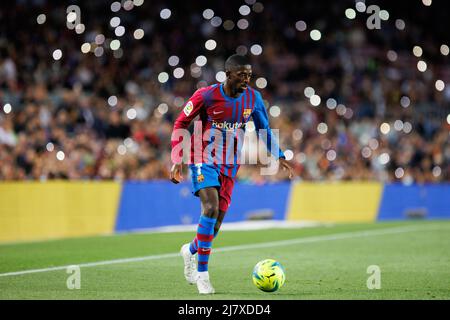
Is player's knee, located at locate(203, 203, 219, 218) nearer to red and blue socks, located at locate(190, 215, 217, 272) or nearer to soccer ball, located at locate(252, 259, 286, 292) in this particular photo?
red and blue socks, located at locate(190, 215, 217, 272)

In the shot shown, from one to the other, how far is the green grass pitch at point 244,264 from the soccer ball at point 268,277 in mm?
85

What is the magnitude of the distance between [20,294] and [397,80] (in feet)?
78.8

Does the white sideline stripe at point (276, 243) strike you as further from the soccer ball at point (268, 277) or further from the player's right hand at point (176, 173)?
the soccer ball at point (268, 277)

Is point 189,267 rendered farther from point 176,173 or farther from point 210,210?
point 176,173

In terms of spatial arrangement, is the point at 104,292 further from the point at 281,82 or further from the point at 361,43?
the point at 361,43

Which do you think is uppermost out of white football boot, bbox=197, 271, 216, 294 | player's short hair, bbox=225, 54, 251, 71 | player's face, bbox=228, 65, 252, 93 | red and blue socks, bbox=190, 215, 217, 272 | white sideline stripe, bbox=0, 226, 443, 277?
player's short hair, bbox=225, 54, 251, 71

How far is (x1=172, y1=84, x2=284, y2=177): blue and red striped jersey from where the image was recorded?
9.85 m

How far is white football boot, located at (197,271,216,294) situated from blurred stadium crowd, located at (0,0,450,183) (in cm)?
894

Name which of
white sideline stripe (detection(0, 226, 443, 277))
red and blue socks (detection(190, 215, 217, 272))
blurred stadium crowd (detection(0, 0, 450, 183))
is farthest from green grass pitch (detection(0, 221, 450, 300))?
blurred stadium crowd (detection(0, 0, 450, 183))

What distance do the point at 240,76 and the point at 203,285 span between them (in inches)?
91.8

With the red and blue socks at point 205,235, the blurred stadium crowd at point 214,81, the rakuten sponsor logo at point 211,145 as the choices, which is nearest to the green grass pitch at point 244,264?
the red and blue socks at point 205,235

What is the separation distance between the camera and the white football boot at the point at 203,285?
30.0 ft

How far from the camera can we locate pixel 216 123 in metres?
9.94

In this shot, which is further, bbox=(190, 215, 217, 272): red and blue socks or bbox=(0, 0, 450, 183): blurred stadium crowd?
bbox=(0, 0, 450, 183): blurred stadium crowd
